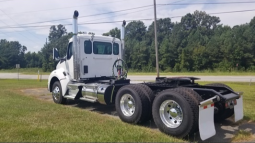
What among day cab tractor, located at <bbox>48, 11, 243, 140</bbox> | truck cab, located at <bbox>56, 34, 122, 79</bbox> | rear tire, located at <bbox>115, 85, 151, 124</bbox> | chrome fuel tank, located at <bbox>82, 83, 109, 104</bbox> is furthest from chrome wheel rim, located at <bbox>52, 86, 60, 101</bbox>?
rear tire, located at <bbox>115, 85, 151, 124</bbox>

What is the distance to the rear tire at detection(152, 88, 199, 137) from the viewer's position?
4.43m

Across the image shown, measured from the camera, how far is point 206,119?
4477 millimetres

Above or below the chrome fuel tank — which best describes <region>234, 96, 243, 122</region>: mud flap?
below

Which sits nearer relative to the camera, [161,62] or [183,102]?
[183,102]

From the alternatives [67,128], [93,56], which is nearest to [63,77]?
[93,56]

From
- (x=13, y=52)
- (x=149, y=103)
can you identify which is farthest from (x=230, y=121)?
(x=13, y=52)

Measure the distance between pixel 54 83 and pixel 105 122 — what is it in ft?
13.3

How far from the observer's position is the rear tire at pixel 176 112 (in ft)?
14.5

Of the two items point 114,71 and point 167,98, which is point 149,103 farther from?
point 114,71

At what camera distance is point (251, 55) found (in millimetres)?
40219

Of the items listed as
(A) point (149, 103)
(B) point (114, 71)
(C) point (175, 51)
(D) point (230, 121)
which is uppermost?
(C) point (175, 51)

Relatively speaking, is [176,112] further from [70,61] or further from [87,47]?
[70,61]

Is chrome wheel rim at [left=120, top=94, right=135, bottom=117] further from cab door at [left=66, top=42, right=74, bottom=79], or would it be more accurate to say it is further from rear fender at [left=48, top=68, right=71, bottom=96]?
rear fender at [left=48, top=68, right=71, bottom=96]

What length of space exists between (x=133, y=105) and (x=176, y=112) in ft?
4.40
